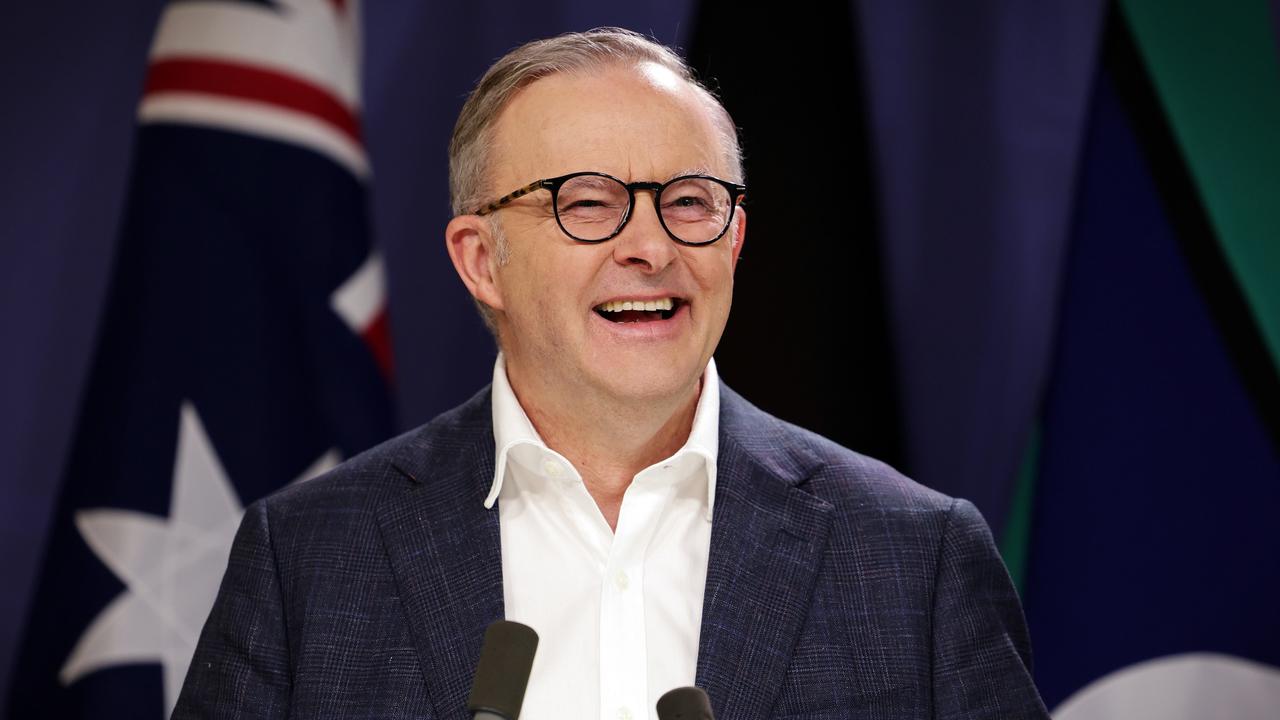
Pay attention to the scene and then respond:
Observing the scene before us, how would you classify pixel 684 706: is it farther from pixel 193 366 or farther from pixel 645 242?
pixel 193 366

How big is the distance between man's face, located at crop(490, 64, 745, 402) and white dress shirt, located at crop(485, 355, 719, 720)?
0.11m

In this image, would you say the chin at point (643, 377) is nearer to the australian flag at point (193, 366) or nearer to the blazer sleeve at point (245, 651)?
the blazer sleeve at point (245, 651)

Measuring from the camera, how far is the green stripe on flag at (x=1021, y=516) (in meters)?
2.89

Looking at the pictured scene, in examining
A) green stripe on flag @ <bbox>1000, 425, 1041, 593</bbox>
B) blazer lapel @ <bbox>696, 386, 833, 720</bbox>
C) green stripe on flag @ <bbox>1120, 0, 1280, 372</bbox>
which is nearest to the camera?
blazer lapel @ <bbox>696, 386, 833, 720</bbox>

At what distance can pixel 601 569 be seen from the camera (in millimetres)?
1581

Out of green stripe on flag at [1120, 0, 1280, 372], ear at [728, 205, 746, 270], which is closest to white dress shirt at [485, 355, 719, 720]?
ear at [728, 205, 746, 270]

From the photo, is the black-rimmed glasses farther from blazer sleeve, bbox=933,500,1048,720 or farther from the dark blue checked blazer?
blazer sleeve, bbox=933,500,1048,720

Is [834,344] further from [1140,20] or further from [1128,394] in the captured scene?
[1140,20]

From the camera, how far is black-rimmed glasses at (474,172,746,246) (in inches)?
61.6

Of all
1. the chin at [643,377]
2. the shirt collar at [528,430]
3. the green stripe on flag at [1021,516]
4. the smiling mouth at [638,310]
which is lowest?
the green stripe on flag at [1021,516]

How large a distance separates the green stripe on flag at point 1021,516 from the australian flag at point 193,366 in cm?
162

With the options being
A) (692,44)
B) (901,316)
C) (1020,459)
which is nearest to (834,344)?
(901,316)

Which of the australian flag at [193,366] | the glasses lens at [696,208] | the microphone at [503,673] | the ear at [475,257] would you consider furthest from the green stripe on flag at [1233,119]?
the microphone at [503,673]

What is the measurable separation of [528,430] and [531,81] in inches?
19.6
